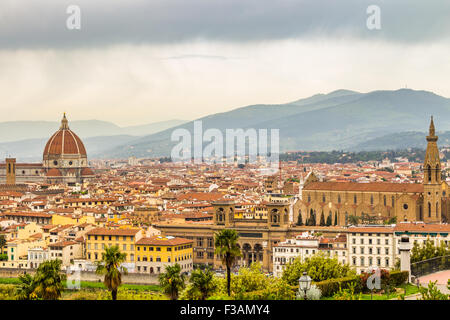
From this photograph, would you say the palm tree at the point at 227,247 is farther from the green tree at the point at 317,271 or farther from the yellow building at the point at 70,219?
the yellow building at the point at 70,219

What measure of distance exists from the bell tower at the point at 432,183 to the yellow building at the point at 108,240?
1765 centimetres

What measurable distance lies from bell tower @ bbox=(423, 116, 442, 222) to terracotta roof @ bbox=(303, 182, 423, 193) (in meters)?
2.10

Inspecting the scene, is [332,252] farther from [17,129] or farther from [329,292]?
[17,129]

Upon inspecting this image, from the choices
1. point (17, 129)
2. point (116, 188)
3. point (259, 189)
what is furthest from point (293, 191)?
point (17, 129)

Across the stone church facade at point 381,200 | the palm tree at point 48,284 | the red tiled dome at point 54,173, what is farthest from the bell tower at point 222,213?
the red tiled dome at point 54,173

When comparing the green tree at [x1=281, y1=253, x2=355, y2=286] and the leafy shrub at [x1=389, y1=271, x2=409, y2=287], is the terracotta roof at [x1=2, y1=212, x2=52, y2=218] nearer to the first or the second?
the green tree at [x1=281, y1=253, x2=355, y2=286]

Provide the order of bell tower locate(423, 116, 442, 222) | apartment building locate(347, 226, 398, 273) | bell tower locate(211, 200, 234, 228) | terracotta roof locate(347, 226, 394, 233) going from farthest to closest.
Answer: bell tower locate(423, 116, 442, 222)
bell tower locate(211, 200, 234, 228)
terracotta roof locate(347, 226, 394, 233)
apartment building locate(347, 226, 398, 273)

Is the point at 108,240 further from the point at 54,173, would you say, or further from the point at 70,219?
the point at 54,173

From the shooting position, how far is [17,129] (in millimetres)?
142500

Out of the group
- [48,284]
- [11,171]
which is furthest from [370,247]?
[11,171]

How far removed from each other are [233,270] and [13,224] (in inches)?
611

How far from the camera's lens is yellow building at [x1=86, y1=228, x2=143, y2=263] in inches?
1596

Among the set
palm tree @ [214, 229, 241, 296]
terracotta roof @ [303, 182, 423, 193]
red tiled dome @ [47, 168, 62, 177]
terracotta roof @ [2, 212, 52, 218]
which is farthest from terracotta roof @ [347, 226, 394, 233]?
red tiled dome @ [47, 168, 62, 177]

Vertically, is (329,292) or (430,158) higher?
(430,158)
